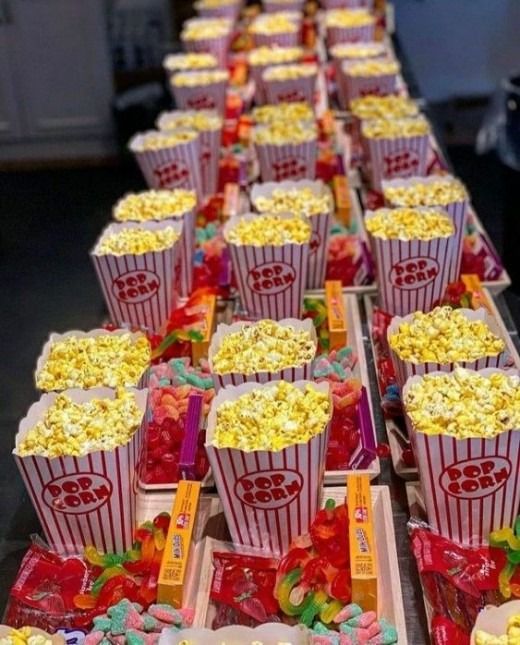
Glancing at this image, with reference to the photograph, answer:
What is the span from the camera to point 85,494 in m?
1.73

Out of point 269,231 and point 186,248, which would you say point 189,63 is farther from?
point 269,231

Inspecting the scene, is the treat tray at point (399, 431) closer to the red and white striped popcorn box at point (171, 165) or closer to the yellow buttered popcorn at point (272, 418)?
the yellow buttered popcorn at point (272, 418)

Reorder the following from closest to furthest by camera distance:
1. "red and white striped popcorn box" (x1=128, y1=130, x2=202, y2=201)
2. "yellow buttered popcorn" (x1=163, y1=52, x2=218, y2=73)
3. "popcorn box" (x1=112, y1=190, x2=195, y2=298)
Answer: "popcorn box" (x1=112, y1=190, x2=195, y2=298) < "red and white striped popcorn box" (x1=128, y1=130, x2=202, y2=201) < "yellow buttered popcorn" (x1=163, y1=52, x2=218, y2=73)

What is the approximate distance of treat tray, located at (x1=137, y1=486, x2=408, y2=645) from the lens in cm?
167

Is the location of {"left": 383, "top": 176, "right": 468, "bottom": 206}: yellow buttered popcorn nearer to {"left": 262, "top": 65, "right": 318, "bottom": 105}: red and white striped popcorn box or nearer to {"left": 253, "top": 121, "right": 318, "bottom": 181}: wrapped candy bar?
{"left": 253, "top": 121, "right": 318, "bottom": 181}: wrapped candy bar

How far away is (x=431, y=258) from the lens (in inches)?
97.0

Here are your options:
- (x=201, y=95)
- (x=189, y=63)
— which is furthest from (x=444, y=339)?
(x=189, y=63)

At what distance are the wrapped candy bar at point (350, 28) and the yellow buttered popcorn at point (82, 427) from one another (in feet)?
11.7

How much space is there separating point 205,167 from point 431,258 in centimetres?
130

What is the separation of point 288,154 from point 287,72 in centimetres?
115

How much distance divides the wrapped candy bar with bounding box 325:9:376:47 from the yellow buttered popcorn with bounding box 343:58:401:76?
0.66m

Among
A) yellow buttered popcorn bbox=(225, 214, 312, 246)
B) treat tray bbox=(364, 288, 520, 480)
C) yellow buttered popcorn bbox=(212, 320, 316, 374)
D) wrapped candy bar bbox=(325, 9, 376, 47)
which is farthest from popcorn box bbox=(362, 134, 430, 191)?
wrapped candy bar bbox=(325, 9, 376, 47)

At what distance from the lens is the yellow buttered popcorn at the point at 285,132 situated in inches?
129

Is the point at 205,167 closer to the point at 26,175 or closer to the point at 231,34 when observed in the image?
the point at 231,34
